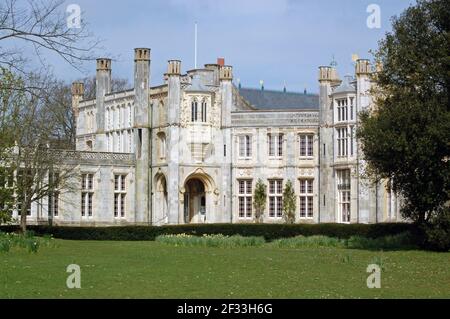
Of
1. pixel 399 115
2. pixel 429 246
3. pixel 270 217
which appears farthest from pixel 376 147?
pixel 270 217

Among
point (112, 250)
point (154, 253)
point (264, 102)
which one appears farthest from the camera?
point (264, 102)

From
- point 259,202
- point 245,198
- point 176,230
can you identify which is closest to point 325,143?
point 259,202

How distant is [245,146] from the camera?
6425cm

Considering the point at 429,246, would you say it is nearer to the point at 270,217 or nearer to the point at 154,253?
the point at 154,253

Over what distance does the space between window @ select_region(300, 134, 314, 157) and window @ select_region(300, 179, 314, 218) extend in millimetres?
1674

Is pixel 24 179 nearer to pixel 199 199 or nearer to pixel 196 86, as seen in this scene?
pixel 196 86

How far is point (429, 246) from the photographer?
37.1m

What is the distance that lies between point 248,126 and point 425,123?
2984cm

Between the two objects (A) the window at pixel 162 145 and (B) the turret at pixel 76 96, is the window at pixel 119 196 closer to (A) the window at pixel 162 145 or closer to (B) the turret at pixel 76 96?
(A) the window at pixel 162 145

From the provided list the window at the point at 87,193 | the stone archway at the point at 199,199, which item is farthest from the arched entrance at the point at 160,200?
the window at the point at 87,193

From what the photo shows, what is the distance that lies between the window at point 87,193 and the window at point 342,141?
15.5 m

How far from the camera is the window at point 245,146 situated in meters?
64.2

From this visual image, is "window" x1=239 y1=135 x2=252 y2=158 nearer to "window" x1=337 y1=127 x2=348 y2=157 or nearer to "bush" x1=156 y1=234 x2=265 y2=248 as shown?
"window" x1=337 y1=127 x2=348 y2=157
